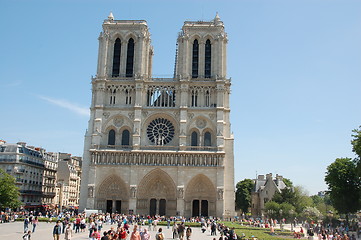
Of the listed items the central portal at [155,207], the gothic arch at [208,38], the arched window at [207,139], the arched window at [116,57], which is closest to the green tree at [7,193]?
the central portal at [155,207]

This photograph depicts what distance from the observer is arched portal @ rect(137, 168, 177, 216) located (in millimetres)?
48719

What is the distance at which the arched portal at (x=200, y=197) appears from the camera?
159ft

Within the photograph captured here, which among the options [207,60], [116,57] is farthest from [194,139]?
[116,57]

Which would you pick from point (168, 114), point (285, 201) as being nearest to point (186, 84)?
point (168, 114)

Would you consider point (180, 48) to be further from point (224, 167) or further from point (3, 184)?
point (3, 184)

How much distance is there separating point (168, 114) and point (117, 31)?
1466cm

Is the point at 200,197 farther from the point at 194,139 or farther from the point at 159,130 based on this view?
the point at 159,130

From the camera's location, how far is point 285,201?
49.5 metres

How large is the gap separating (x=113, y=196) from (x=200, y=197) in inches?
444

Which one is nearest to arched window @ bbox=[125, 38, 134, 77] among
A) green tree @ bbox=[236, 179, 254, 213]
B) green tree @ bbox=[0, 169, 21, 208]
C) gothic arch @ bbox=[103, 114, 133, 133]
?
gothic arch @ bbox=[103, 114, 133, 133]

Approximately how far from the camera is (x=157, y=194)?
49.5m

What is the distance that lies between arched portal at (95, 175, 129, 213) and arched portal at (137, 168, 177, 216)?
2.04m

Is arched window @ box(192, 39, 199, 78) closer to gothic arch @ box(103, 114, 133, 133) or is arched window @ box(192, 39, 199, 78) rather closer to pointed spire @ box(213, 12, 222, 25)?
pointed spire @ box(213, 12, 222, 25)

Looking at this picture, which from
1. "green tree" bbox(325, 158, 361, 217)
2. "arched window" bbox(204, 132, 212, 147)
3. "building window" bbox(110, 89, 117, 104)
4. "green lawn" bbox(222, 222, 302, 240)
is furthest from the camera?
"building window" bbox(110, 89, 117, 104)
